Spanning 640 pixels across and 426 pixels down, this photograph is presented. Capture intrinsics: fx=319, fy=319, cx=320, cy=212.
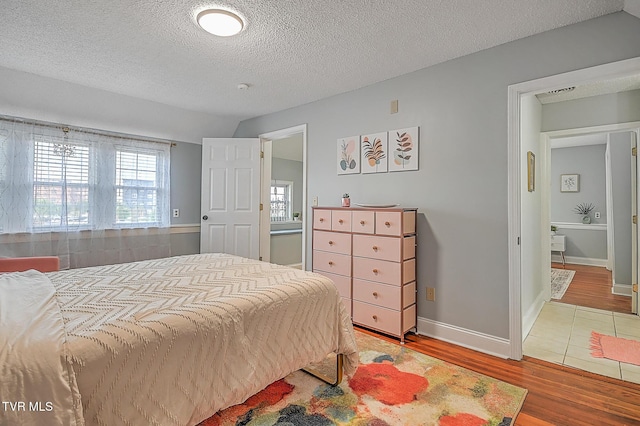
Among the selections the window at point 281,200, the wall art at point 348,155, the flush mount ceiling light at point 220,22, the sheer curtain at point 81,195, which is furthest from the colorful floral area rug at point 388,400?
the window at point 281,200

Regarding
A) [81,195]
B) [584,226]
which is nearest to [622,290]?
[584,226]

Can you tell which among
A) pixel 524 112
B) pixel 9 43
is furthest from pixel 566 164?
pixel 9 43

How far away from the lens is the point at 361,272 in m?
3.03

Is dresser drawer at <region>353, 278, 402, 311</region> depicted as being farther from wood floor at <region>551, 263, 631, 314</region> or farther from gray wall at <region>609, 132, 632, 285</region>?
gray wall at <region>609, 132, 632, 285</region>

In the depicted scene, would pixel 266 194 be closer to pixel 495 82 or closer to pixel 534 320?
pixel 495 82

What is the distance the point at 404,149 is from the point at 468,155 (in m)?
0.61

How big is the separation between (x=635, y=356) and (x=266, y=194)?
417cm

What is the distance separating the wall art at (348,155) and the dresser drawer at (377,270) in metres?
1.05

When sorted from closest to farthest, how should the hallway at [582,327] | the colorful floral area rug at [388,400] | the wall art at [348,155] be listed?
the colorful floral area rug at [388,400] → the hallway at [582,327] → the wall art at [348,155]

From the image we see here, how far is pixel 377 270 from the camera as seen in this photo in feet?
9.54

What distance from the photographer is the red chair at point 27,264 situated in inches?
103

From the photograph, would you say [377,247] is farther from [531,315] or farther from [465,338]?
[531,315]

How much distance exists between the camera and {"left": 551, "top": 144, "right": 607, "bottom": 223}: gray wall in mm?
6387

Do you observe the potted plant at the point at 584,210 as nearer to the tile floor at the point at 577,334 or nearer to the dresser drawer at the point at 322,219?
the tile floor at the point at 577,334
